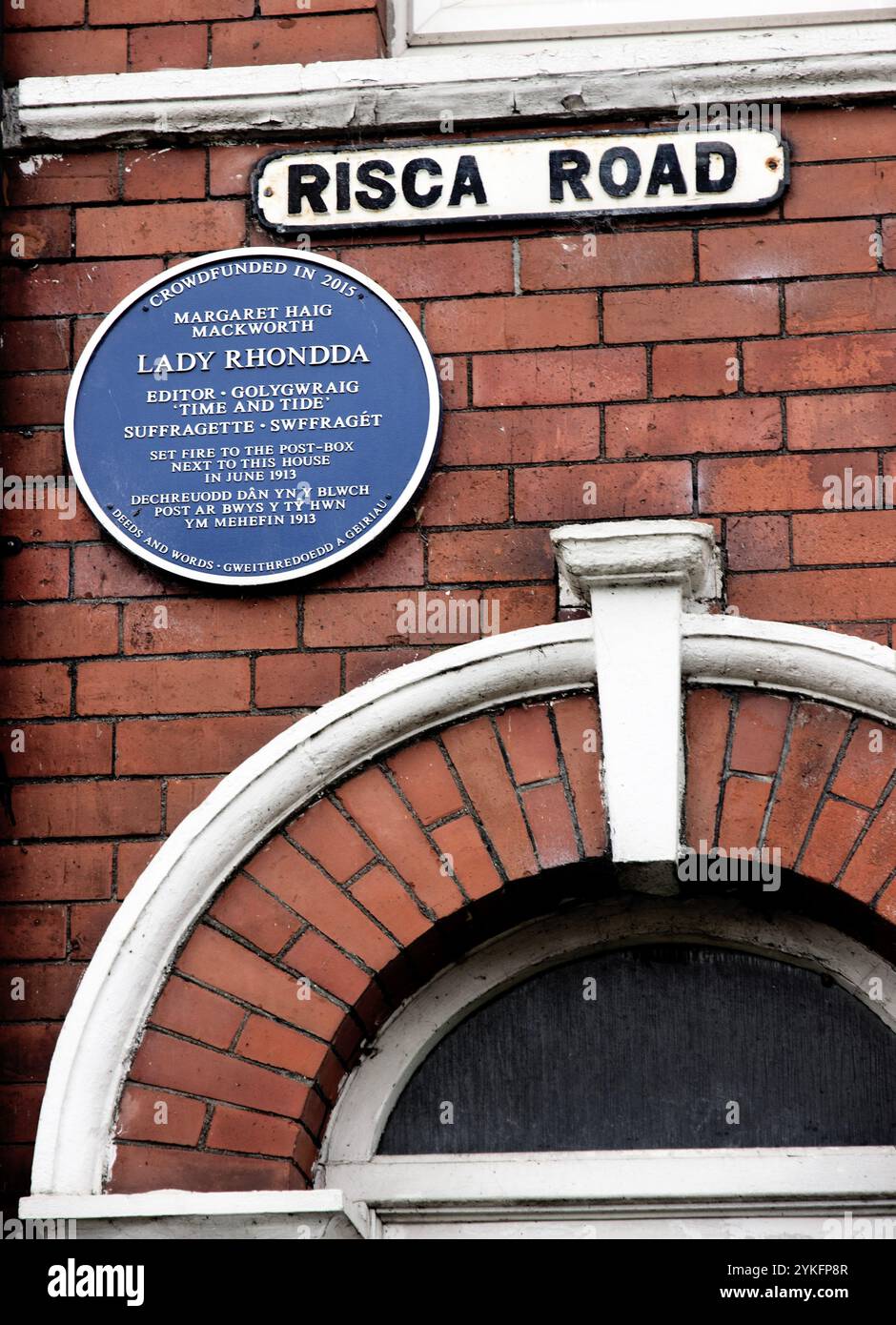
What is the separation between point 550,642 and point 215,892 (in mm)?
800

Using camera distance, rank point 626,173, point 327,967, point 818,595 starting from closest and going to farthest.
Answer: point 327,967 < point 818,595 < point 626,173

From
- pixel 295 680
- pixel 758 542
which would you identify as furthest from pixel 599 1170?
pixel 758 542

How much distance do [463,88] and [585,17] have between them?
1.29 feet

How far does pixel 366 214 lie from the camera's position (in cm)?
368

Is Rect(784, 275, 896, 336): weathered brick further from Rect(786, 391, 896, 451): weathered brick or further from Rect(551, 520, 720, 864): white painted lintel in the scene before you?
Rect(551, 520, 720, 864): white painted lintel

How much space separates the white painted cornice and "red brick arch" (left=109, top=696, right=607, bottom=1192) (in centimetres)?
128

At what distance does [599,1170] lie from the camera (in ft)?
11.3

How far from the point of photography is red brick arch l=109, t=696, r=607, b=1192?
3.25 meters

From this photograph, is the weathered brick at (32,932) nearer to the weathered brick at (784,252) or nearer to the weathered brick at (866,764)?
the weathered brick at (866,764)

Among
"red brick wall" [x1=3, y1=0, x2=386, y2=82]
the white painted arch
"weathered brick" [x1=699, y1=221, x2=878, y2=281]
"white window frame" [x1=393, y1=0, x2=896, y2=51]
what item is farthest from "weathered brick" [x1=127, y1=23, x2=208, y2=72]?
the white painted arch

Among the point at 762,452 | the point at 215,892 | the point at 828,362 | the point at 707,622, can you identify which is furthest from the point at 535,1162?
the point at 828,362

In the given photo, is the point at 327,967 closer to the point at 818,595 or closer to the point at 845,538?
the point at 818,595

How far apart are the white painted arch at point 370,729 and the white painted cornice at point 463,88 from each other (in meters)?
0.98

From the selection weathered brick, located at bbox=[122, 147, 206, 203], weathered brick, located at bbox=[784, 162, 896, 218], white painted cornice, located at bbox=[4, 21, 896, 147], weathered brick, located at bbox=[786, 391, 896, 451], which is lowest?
weathered brick, located at bbox=[786, 391, 896, 451]
